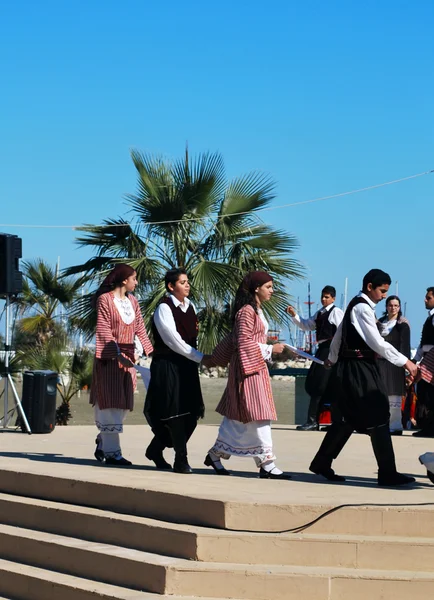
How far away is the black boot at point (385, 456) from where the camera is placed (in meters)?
7.93

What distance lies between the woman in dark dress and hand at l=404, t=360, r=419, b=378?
5.33m

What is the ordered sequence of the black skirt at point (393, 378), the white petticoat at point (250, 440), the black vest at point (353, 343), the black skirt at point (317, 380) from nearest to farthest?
the black vest at point (353, 343) → the white petticoat at point (250, 440) → the black skirt at point (393, 378) → the black skirt at point (317, 380)

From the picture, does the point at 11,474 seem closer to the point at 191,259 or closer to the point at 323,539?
the point at 323,539

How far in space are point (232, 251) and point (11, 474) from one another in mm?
9989

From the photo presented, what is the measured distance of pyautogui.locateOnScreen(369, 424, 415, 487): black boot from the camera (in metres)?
7.93

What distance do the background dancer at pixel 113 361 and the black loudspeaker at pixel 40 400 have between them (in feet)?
13.2

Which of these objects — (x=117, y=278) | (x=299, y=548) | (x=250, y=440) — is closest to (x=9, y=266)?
(x=117, y=278)

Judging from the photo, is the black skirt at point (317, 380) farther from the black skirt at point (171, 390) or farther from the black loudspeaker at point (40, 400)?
the black skirt at point (171, 390)

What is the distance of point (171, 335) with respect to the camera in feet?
28.1

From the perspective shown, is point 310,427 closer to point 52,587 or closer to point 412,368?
point 412,368

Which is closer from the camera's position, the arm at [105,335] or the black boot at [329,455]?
the black boot at [329,455]

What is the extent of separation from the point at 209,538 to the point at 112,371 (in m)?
2.92

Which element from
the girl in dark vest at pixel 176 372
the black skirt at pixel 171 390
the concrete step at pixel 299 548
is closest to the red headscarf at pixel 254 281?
the girl in dark vest at pixel 176 372

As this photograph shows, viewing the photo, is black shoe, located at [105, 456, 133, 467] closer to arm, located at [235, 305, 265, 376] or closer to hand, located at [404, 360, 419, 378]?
arm, located at [235, 305, 265, 376]
